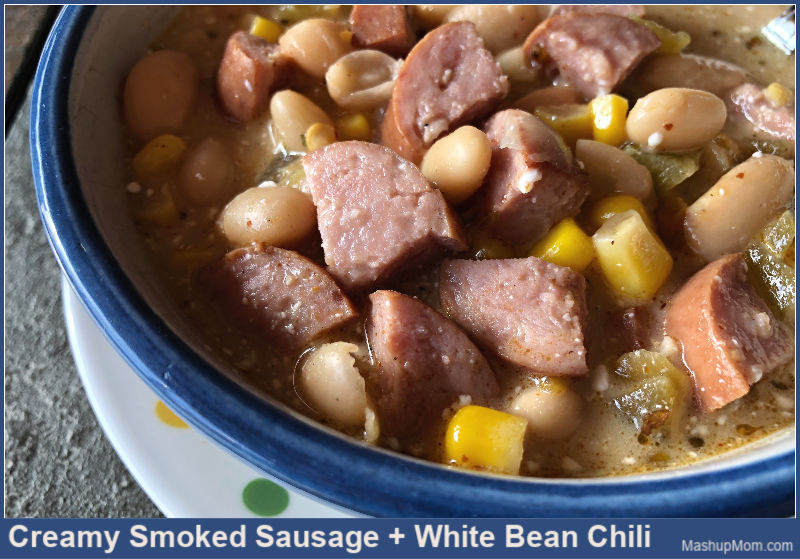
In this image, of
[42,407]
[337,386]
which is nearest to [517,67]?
[337,386]

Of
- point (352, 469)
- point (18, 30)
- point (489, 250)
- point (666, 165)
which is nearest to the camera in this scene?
point (352, 469)

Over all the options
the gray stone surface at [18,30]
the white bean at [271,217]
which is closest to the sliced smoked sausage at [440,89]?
the white bean at [271,217]

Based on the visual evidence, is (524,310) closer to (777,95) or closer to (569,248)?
(569,248)

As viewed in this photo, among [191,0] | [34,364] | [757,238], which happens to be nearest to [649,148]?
[757,238]

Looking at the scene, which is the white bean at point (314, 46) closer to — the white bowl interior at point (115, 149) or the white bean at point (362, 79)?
the white bean at point (362, 79)

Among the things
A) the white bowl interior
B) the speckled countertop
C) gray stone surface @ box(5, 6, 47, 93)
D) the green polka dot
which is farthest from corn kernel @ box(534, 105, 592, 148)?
gray stone surface @ box(5, 6, 47, 93)

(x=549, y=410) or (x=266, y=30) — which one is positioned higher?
(x=266, y=30)

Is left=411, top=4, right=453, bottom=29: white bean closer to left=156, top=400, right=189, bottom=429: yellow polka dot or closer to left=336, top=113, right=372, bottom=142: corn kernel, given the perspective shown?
left=336, top=113, right=372, bottom=142: corn kernel
